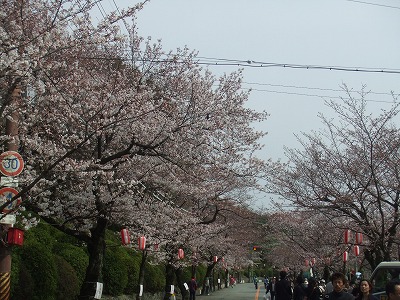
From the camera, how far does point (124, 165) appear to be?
45.4ft

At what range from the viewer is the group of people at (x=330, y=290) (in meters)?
6.64

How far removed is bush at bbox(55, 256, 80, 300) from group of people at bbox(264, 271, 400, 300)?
619 cm

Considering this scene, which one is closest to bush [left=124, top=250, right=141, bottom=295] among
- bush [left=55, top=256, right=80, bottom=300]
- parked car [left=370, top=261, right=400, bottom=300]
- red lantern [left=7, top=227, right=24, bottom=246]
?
A: bush [left=55, top=256, right=80, bottom=300]

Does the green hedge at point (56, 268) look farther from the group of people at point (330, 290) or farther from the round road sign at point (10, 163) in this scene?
the group of people at point (330, 290)

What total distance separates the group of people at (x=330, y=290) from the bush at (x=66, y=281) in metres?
6.19

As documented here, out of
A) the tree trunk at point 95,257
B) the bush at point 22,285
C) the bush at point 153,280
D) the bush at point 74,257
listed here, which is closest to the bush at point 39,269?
the bush at point 22,285

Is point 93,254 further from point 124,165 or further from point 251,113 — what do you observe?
point 251,113

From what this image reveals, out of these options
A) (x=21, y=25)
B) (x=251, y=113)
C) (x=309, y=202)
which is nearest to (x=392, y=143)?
(x=309, y=202)

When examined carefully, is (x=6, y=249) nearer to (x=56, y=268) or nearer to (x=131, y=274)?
(x=56, y=268)

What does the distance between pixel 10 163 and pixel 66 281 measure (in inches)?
335

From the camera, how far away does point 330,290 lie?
15602 mm

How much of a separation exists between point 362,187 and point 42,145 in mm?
11498

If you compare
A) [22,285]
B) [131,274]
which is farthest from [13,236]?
[131,274]

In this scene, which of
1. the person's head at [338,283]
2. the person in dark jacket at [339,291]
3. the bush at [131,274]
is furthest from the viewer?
Result: the bush at [131,274]
